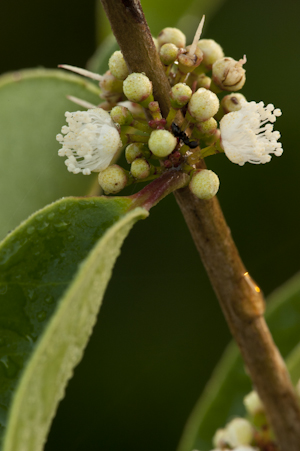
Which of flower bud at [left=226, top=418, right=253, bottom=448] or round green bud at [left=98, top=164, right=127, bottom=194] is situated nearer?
round green bud at [left=98, top=164, right=127, bottom=194]

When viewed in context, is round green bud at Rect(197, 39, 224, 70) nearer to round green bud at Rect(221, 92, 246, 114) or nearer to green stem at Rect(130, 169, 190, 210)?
round green bud at Rect(221, 92, 246, 114)

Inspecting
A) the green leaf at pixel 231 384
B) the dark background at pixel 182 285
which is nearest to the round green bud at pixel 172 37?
the green leaf at pixel 231 384

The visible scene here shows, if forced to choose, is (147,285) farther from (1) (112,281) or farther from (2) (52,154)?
(2) (52,154)

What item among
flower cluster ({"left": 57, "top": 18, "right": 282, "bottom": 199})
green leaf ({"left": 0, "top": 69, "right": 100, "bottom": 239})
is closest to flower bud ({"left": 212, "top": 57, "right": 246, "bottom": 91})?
flower cluster ({"left": 57, "top": 18, "right": 282, "bottom": 199})

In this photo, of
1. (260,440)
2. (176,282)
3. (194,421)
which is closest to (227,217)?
(176,282)

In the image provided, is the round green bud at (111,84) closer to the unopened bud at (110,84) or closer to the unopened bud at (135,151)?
the unopened bud at (110,84)

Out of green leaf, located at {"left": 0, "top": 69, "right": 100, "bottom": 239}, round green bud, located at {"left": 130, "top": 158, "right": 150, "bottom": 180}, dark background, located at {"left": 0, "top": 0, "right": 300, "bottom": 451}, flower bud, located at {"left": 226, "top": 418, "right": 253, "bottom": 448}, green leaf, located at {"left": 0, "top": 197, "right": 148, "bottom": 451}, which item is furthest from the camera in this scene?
dark background, located at {"left": 0, "top": 0, "right": 300, "bottom": 451}
